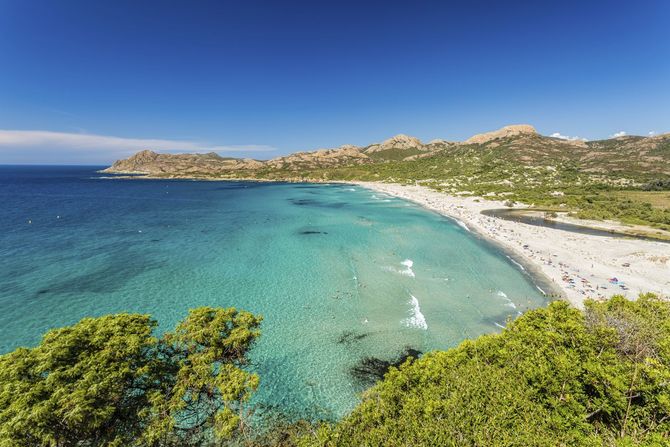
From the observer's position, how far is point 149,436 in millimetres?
13336

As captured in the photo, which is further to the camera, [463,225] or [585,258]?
[463,225]

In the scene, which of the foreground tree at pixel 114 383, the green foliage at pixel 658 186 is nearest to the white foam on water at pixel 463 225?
the foreground tree at pixel 114 383

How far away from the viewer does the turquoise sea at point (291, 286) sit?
2762 cm

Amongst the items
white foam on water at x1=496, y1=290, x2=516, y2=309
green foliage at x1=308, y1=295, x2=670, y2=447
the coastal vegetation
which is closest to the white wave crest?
white foam on water at x1=496, y1=290, x2=516, y2=309

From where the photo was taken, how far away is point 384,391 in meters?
16.9

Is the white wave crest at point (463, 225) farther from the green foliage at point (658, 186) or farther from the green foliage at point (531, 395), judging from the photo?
the green foliage at point (658, 186)

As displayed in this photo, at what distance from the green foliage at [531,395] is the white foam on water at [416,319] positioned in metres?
12.3

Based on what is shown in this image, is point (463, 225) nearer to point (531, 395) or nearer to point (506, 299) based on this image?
point (506, 299)

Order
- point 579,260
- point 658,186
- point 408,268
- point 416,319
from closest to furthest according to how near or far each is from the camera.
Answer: point 416,319 < point 579,260 < point 408,268 < point 658,186

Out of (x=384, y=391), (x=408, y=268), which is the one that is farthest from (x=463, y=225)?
(x=384, y=391)

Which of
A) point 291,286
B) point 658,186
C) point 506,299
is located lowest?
point 506,299

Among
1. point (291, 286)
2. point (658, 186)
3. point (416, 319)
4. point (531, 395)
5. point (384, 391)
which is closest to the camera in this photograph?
point (531, 395)

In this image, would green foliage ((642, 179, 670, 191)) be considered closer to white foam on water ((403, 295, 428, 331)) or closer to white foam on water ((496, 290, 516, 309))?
white foam on water ((496, 290, 516, 309))

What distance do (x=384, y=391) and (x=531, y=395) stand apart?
25.2 ft
